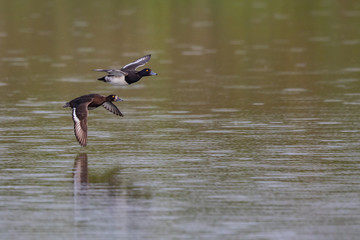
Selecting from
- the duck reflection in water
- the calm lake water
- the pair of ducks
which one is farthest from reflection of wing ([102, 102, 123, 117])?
the duck reflection in water

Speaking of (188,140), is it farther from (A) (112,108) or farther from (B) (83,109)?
(A) (112,108)

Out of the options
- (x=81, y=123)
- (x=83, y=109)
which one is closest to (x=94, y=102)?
(x=83, y=109)

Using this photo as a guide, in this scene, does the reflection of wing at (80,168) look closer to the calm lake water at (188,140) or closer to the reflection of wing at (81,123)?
the calm lake water at (188,140)

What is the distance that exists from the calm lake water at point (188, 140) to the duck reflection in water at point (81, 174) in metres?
0.02

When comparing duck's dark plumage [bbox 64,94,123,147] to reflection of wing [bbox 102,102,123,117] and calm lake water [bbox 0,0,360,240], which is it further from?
calm lake water [bbox 0,0,360,240]

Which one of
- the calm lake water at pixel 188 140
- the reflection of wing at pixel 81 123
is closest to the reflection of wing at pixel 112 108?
the calm lake water at pixel 188 140

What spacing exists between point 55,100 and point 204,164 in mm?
8386

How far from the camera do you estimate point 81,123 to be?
17.5m

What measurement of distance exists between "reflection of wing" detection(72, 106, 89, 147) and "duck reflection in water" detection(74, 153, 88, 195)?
46 centimetres

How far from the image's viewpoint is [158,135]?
1842 cm

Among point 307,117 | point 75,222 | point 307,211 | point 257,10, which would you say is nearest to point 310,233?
point 307,211

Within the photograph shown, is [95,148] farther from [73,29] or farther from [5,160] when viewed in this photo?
[73,29]

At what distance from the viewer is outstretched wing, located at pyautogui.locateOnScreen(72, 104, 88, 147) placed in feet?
55.9

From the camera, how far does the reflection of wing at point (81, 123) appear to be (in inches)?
671
